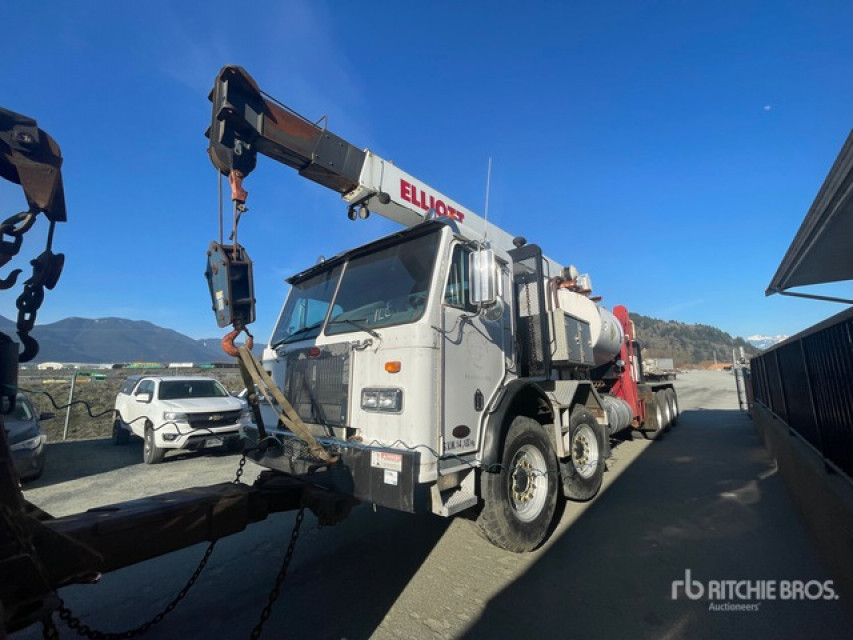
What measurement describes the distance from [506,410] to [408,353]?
3.85ft

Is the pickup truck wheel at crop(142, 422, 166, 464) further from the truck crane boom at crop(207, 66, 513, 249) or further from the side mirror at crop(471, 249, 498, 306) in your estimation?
the side mirror at crop(471, 249, 498, 306)

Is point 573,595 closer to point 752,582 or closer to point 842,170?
point 752,582

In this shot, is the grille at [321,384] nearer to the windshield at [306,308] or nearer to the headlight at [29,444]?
the windshield at [306,308]

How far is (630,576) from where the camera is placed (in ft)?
11.1

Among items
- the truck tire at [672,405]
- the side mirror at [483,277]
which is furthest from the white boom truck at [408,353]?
the truck tire at [672,405]

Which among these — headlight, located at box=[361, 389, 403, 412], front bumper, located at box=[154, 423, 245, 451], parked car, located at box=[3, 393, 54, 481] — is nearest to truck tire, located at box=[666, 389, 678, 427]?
headlight, located at box=[361, 389, 403, 412]

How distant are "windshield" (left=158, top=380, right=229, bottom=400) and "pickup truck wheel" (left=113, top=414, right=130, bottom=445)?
246 centimetres

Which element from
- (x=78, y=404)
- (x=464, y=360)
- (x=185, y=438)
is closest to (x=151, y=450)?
(x=185, y=438)

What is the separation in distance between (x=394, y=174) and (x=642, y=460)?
703 cm

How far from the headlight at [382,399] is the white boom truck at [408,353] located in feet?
0.03

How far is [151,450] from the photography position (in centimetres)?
838

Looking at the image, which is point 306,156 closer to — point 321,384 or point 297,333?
point 297,333

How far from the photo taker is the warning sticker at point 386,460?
279 centimetres

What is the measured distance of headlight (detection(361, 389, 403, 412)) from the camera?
314 centimetres
